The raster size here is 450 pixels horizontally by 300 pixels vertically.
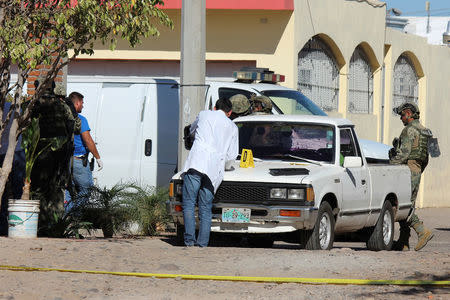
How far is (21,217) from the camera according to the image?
11.8m

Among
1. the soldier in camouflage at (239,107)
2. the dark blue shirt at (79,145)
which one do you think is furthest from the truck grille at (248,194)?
the dark blue shirt at (79,145)

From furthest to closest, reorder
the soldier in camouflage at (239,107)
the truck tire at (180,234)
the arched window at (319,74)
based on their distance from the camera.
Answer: the arched window at (319,74) < the soldier in camouflage at (239,107) < the truck tire at (180,234)

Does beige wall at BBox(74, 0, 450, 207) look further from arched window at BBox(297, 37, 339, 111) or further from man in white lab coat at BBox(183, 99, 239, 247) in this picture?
man in white lab coat at BBox(183, 99, 239, 247)

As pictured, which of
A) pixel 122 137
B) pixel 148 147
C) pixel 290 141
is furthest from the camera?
pixel 122 137

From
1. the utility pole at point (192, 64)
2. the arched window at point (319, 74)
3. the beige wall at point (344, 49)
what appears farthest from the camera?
the arched window at point (319, 74)

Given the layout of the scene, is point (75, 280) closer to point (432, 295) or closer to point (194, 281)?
point (194, 281)

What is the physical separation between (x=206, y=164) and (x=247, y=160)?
61cm

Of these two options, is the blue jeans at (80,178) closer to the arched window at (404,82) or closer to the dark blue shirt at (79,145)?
the dark blue shirt at (79,145)

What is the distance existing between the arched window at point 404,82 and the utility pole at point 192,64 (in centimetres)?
1559

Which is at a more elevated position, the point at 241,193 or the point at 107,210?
the point at 241,193

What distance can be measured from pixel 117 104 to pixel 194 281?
22.5 ft

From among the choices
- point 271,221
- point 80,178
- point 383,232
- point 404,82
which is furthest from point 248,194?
point 404,82

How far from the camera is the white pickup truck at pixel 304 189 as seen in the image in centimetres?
1157

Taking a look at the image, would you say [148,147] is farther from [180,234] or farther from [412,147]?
[412,147]
